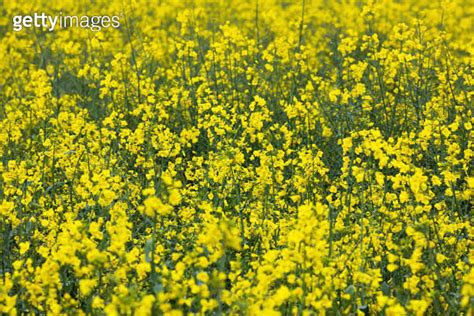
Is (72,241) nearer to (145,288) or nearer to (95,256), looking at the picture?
(95,256)

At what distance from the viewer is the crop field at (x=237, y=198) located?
10.3 feet

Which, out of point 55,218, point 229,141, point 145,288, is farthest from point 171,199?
point 229,141

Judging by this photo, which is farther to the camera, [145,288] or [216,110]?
[216,110]

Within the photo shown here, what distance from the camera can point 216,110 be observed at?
486cm

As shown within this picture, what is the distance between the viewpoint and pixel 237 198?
4246 millimetres

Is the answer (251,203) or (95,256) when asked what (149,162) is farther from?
(95,256)

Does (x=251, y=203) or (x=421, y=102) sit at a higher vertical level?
(x=421, y=102)

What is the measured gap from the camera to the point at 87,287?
117 inches

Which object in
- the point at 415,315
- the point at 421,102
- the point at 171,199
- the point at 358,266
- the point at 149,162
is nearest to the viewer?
the point at 171,199

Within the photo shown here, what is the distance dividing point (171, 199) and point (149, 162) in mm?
1771

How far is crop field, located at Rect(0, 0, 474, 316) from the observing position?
313 centimetres

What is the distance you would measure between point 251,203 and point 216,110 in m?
0.74

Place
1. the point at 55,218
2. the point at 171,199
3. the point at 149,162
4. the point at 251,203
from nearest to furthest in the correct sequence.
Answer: the point at 171,199, the point at 55,218, the point at 251,203, the point at 149,162

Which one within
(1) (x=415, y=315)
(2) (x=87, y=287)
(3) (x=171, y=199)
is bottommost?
(1) (x=415, y=315)
